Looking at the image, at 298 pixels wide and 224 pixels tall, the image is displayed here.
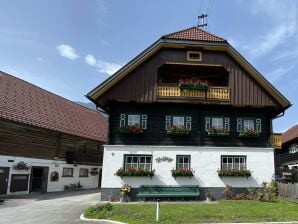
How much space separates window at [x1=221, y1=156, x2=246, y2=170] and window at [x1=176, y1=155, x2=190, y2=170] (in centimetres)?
234

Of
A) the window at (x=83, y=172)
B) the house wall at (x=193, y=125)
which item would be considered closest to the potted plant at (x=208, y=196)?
the house wall at (x=193, y=125)

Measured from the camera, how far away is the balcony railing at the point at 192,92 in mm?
22438

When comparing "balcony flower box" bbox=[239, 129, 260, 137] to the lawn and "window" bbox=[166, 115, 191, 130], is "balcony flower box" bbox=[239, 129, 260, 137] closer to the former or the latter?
"window" bbox=[166, 115, 191, 130]

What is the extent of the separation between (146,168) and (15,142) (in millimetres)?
11470

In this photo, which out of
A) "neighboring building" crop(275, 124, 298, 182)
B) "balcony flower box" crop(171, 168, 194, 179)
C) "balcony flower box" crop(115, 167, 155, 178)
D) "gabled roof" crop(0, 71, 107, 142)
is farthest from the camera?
"neighboring building" crop(275, 124, 298, 182)

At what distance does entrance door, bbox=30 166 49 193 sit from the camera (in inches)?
1161

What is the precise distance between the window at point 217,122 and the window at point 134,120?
168 inches

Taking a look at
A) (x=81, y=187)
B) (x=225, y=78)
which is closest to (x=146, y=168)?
(x=225, y=78)

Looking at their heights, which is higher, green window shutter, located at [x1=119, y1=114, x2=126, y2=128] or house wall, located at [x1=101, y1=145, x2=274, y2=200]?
green window shutter, located at [x1=119, y1=114, x2=126, y2=128]

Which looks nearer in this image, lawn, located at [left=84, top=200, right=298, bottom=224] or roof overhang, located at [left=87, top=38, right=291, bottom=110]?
lawn, located at [left=84, top=200, right=298, bottom=224]

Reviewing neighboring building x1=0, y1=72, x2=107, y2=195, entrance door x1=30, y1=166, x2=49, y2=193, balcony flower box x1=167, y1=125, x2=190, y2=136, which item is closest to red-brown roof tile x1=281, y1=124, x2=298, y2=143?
neighboring building x1=0, y1=72, x2=107, y2=195

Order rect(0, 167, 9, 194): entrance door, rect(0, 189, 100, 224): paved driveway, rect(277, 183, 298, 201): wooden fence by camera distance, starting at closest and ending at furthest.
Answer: rect(0, 189, 100, 224): paved driveway < rect(277, 183, 298, 201): wooden fence < rect(0, 167, 9, 194): entrance door

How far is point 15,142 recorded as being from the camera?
2673 cm

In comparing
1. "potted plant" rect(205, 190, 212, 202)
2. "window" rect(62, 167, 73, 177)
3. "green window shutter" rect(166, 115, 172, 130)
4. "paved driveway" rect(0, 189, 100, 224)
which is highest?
"green window shutter" rect(166, 115, 172, 130)
